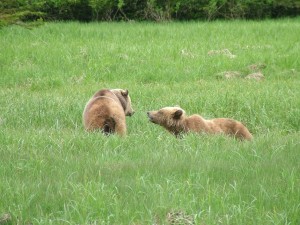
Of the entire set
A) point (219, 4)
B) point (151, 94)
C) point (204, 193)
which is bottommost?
point (219, 4)

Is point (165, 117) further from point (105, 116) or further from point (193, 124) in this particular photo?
point (105, 116)

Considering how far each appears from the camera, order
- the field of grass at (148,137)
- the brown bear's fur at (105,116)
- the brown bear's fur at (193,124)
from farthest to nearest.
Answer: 1. the brown bear's fur at (193,124)
2. the brown bear's fur at (105,116)
3. the field of grass at (148,137)

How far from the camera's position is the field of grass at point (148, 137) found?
5812mm

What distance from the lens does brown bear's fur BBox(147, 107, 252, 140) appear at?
972 centimetres

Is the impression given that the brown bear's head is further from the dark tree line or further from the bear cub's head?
the dark tree line

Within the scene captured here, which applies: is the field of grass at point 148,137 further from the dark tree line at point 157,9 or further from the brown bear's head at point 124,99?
the dark tree line at point 157,9

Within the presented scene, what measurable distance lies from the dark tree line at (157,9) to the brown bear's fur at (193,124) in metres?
20.7

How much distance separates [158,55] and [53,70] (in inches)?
119

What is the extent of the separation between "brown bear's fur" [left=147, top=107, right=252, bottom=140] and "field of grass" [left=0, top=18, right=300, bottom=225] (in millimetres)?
254

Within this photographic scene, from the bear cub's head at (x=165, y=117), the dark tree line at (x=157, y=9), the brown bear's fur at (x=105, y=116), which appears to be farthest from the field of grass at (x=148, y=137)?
the dark tree line at (x=157, y=9)

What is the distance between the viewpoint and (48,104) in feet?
39.1

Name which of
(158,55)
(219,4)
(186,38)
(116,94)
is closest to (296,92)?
(116,94)

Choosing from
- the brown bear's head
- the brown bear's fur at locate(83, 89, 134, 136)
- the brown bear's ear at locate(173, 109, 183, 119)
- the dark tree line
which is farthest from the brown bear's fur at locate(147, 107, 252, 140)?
the dark tree line

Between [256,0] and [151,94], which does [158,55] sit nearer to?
[151,94]
